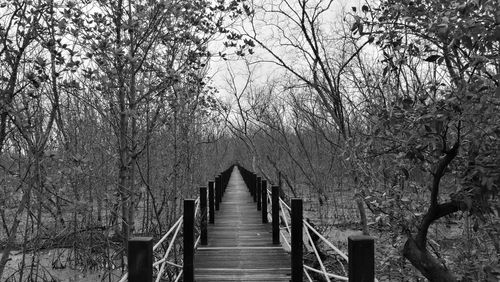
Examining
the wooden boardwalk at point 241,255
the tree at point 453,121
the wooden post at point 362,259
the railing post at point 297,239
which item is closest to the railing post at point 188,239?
the wooden boardwalk at point 241,255

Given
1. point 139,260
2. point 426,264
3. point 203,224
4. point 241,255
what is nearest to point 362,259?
point 139,260

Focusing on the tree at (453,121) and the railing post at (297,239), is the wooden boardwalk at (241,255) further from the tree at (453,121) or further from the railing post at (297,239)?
the tree at (453,121)

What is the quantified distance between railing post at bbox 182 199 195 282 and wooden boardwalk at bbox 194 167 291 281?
0.48 metres

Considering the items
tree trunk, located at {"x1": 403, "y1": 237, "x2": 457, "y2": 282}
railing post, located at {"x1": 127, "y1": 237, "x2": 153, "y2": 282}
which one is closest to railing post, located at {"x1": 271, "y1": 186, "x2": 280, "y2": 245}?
tree trunk, located at {"x1": 403, "y1": 237, "x2": 457, "y2": 282}

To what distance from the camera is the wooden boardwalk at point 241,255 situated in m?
6.39

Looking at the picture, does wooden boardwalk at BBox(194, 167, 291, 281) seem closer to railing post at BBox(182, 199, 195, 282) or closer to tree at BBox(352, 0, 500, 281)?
railing post at BBox(182, 199, 195, 282)

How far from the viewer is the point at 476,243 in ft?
24.0

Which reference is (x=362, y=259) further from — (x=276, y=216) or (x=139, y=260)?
(x=276, y=216)

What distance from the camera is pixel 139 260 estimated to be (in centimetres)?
287

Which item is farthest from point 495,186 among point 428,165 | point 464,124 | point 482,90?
point 428,165

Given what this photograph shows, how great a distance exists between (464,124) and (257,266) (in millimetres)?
3963

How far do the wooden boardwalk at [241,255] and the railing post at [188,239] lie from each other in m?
0.48

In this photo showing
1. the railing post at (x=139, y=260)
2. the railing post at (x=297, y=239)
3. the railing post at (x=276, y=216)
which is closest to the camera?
the railing post at (x=139, y=260)

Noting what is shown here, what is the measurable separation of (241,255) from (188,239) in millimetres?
2184
